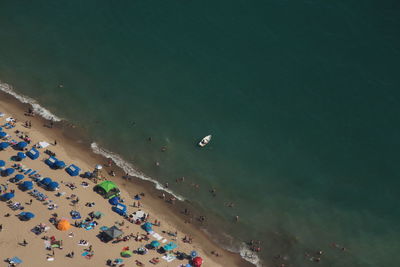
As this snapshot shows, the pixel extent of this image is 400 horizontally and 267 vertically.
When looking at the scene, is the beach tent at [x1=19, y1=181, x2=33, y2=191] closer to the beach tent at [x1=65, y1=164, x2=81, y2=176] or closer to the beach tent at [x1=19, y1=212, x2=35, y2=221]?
the beach tent at [x1=19, y1=212, x2=35, y2=221]

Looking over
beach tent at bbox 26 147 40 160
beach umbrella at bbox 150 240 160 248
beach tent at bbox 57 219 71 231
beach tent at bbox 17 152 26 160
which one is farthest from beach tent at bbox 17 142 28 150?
beach umbrella at bbox 150 240 160 248

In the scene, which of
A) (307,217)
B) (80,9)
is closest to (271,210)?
(307,217)

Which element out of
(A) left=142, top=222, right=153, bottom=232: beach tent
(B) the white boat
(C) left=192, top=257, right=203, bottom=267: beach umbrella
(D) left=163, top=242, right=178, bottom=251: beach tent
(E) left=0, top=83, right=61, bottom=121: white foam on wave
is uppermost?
(B) the white boat

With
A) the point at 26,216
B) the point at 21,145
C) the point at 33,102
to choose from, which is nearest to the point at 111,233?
the point at 26,216

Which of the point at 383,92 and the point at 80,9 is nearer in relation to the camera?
the point at 383,92

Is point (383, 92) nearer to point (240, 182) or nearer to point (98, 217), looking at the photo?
point (240, 182)

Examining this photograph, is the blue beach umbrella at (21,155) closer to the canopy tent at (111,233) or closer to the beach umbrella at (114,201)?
the beach umbrella at (114,201)
